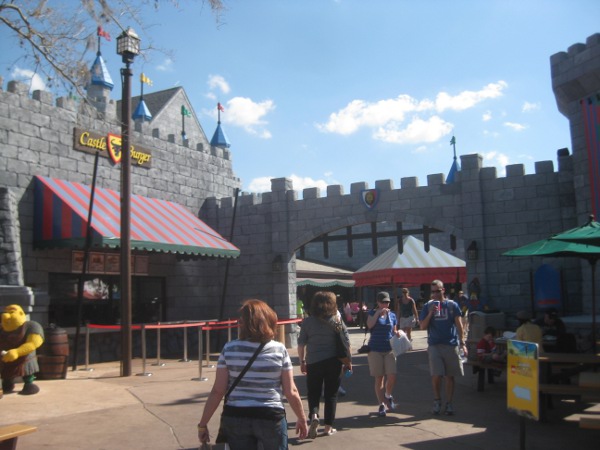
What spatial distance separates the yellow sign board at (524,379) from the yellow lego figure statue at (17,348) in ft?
21.7

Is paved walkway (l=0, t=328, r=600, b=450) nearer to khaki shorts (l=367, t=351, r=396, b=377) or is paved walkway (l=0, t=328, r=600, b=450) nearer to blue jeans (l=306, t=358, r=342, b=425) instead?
blue jeans (l=306, t=358, r=342, b=425)

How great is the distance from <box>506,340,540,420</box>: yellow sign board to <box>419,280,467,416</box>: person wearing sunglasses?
1791 mm

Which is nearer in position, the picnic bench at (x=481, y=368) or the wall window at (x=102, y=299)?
the picnic bench at (x=481, y=368)

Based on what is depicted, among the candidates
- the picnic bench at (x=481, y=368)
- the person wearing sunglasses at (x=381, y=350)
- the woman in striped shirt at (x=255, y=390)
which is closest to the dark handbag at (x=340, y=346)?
the person wearing sunglasses at (x=381, y=350)

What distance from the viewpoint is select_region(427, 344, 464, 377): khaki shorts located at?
7.07 m

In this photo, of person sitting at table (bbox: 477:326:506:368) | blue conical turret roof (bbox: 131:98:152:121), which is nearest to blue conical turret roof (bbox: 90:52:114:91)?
blue conical turret roof (bbox: 131:98:152:121)

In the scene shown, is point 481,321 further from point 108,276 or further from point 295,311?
point 108,276

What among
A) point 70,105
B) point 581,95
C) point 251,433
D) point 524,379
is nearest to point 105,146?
point 70,105

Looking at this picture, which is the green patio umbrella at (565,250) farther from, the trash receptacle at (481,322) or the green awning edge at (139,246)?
the green awning edge at (139,246)

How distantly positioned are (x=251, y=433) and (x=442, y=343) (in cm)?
411

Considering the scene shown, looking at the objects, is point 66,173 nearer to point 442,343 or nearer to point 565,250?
point 442,343

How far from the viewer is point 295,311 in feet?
54.6

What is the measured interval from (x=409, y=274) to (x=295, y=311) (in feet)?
13.3

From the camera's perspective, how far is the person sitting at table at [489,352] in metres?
8.49
